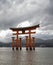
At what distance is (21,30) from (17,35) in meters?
3.17

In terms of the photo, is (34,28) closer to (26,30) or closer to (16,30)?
(26,30)

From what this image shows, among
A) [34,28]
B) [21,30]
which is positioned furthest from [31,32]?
[21,30]

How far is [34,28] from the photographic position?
7631 centimetres

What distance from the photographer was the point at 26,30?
8062 centimetres

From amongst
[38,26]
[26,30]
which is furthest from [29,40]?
[38,26]

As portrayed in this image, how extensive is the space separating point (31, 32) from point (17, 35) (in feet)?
30.1

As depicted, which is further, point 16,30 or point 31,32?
point 16,30

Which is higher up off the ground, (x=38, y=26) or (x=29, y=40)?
(x=38, y=26)

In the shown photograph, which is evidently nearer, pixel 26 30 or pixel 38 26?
pixel 38 26

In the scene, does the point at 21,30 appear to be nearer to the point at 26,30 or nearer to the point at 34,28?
the point at 26,30

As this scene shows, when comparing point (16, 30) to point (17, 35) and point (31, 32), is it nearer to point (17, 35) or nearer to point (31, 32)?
point (17, 35)

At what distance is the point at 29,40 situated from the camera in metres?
82.1

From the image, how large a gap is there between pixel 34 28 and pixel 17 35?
10.8 metres

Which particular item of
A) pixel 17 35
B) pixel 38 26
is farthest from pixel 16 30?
pixel 38 26
